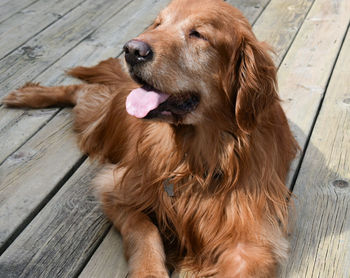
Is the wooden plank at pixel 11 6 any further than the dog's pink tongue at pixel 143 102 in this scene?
Yes

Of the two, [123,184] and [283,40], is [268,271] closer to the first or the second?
[123,184]

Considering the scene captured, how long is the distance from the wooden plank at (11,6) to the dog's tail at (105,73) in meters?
1.47

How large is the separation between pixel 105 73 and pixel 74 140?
1.90ft

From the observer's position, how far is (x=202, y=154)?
2.84 m

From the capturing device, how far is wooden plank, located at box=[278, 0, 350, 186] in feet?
13.0

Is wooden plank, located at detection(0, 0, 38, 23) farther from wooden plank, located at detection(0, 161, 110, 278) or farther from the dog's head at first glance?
the dog's head

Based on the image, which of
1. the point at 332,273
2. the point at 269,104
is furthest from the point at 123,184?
the point at 332,273

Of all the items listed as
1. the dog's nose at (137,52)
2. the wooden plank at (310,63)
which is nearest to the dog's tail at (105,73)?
the wooden plank at (310,63)

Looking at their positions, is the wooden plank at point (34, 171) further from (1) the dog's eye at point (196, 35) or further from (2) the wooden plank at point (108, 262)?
(1) the dog's eye at point (196, 35)

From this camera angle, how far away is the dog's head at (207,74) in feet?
8.68

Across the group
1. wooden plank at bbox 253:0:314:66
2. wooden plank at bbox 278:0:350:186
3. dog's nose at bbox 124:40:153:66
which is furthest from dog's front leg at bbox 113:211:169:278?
wooden plank at bbox 253:0:314:66

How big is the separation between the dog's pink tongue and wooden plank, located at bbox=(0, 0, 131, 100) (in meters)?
1.77

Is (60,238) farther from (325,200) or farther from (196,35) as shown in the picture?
(325,200)

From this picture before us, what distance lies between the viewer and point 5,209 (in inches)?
122
